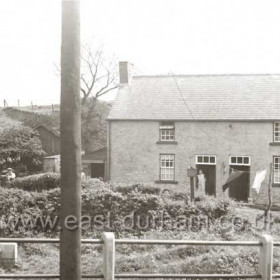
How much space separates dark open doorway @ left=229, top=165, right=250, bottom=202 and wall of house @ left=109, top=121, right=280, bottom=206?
44 cm

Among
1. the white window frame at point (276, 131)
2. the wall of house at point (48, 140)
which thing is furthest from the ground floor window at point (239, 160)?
the wall of house at point (48, 140)

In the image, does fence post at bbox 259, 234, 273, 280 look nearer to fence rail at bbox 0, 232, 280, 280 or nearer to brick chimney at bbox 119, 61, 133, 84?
fence rail at bbox 0, 232, 280, 280

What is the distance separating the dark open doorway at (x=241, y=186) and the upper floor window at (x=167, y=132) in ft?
14.1

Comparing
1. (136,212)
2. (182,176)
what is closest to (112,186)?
(136,212)

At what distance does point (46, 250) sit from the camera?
14117 mm

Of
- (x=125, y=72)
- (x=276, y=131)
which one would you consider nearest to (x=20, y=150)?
(x=125, y=72)

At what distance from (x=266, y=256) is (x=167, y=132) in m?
24.4

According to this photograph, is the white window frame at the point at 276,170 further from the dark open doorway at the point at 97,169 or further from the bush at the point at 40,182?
the dark open doorway at the point at 97,169

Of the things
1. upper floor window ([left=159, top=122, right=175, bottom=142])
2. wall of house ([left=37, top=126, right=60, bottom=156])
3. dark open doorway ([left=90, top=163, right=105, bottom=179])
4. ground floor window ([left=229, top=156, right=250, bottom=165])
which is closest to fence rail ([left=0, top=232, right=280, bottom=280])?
ground floor window ([left=229, top=156, right=250, bottom=165])

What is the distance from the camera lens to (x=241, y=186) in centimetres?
2958

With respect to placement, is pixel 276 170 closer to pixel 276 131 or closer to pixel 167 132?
pixel 276 131

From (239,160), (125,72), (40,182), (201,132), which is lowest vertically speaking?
(40,182)

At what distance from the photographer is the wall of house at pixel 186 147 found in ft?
95.6

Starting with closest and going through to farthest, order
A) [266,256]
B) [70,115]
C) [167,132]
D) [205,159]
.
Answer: [70,115], [266,256], [205,159], [167,132]
